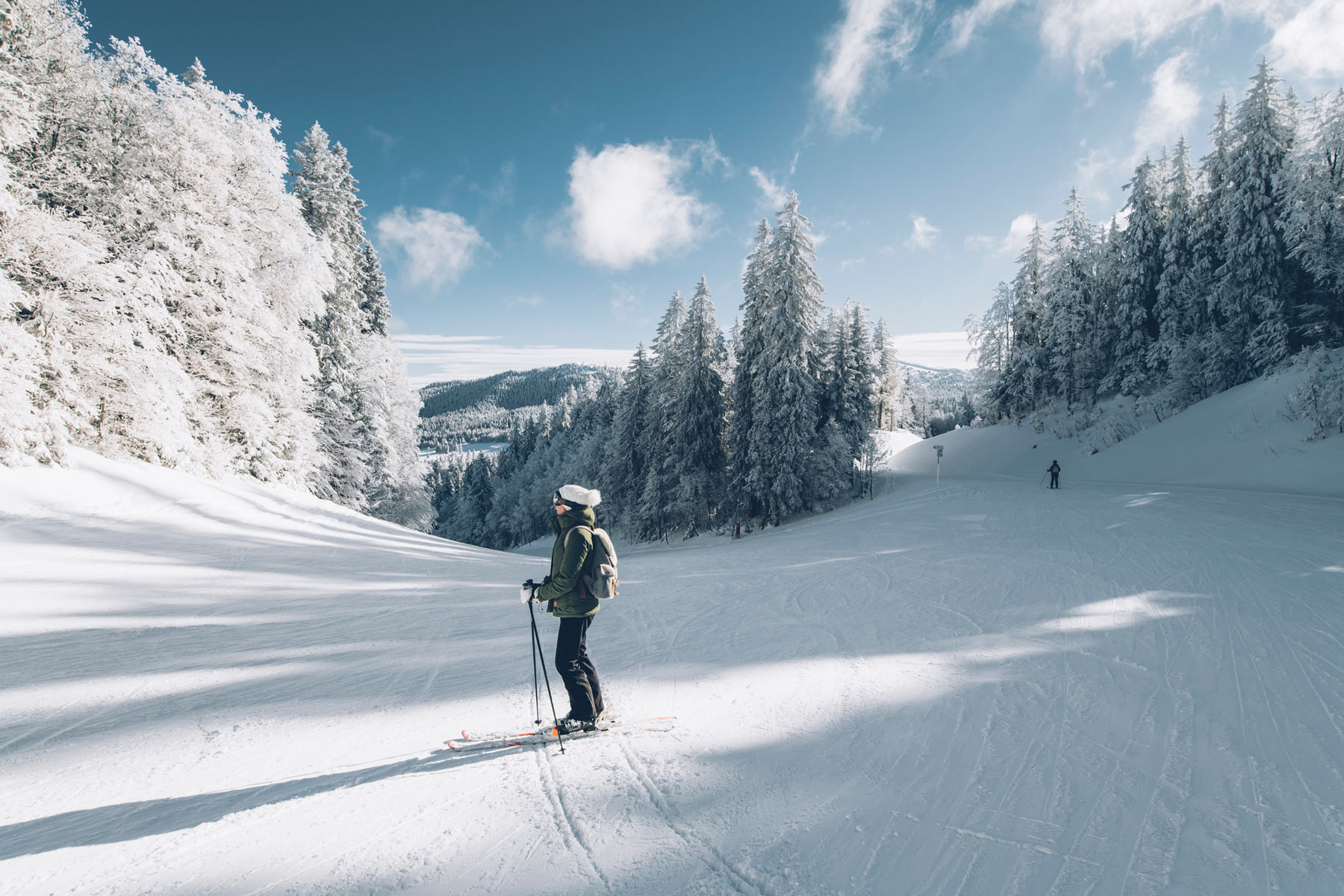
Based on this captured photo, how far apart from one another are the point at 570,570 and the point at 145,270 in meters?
15.9

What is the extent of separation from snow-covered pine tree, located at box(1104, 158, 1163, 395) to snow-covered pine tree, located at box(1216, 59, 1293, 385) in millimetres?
4019

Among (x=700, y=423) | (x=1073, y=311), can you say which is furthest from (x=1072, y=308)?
(x=700, y=423)

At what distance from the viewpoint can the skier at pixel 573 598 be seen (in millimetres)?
4090

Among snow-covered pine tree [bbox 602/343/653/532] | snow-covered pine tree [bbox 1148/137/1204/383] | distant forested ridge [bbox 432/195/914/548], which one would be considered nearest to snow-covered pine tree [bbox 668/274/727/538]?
distant forested ridge [bbox 432/195/914/548]

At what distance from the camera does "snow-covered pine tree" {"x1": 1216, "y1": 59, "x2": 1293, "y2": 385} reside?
2427 centimetres

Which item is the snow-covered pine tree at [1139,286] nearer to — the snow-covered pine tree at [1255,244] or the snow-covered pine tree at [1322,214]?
the snow-covered pine tree at [1255,244]

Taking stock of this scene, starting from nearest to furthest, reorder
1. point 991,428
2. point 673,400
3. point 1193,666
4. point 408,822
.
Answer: point 408,822
point 1193,666
point 673,400
point 991,428

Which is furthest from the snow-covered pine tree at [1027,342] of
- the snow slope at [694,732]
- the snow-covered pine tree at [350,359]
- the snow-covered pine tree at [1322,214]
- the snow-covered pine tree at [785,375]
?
the snow-covered pine tree at [350,359]

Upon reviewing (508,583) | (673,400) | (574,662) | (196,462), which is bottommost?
(508,583)

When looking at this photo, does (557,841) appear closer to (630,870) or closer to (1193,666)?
(630,870)

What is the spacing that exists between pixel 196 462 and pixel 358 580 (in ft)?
29.3

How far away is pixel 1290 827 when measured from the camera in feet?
9.78

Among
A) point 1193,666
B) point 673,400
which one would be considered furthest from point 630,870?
point 673,400

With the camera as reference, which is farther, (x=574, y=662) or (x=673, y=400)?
(x=673, y=400)
